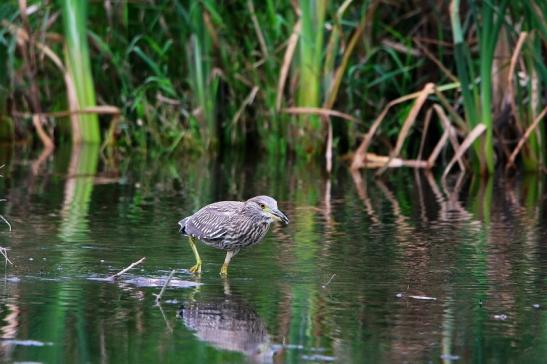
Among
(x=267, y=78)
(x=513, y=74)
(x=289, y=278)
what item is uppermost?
(x=513, y=74)

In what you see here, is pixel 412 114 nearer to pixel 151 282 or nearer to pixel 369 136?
pixel 369 136

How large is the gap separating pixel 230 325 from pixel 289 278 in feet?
4.74

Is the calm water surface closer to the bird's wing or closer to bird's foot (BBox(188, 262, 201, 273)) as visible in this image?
bird's foot (BBox(188, 262, 201, 273))

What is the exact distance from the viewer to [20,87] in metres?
17.0

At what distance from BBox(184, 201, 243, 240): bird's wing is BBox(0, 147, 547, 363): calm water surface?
240 mm

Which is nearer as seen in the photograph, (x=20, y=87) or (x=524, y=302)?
(x=524, y=302)

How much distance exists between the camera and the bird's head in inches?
320

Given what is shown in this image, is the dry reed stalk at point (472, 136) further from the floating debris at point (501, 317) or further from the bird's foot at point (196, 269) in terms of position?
the floating debris at point (501, 317)

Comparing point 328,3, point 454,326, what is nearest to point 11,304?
point 454,326

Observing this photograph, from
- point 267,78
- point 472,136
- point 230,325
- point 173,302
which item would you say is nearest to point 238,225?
point 173,302

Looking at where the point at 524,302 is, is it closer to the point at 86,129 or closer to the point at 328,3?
the point at 328,3

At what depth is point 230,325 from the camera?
6602mm

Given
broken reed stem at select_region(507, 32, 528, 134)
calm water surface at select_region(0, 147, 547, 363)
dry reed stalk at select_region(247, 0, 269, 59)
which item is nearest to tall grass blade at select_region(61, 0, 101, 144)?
dry reed stalk at select_region(247, 0, 269, 59)

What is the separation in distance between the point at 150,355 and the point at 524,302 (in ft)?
7.81
